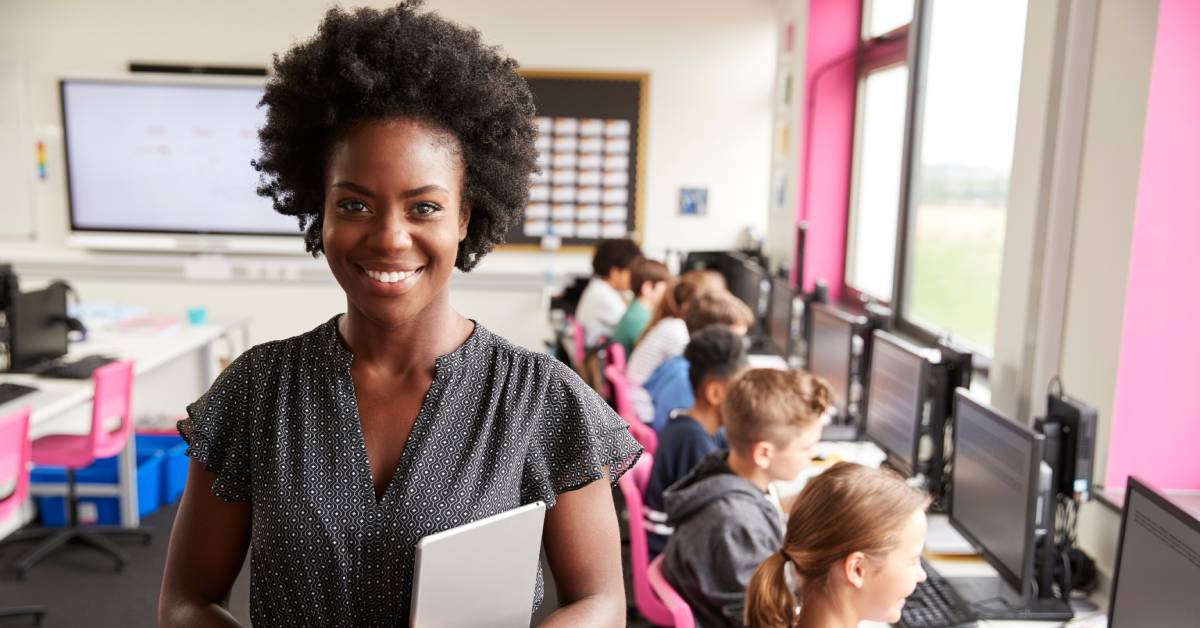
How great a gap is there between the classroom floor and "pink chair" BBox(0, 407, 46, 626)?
0.59 feet

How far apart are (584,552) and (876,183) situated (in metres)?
4.66

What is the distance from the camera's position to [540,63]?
655 cm

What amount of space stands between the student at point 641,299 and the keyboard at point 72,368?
92.2 inches

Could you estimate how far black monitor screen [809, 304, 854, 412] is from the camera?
3.41 m

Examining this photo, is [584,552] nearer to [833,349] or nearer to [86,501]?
[833,349]

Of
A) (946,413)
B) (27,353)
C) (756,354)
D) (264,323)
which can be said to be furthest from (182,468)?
(946,413)

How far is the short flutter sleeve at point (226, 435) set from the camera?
1.03m

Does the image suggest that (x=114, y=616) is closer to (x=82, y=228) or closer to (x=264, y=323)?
(x=264, y=323)

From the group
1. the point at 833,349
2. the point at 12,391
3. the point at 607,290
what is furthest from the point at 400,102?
the point at 607,290

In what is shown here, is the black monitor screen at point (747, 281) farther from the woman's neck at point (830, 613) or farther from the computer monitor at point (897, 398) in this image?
the woman's neck at point (830, 613)

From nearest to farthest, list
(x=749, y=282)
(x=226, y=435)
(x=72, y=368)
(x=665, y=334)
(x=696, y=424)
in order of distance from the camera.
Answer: (x=226, y=435) → (x=696, y=424) → (x=72, y=368) → (x=665, y=334) → (x=749, y=282)

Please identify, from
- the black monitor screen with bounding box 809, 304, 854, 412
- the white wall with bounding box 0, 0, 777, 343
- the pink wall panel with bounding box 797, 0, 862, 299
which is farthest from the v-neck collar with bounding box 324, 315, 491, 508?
the white wall with bounding box 0, 0, 777, 343

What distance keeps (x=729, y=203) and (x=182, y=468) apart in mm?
4031

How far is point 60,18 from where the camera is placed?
251 inches
